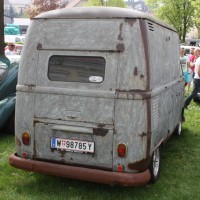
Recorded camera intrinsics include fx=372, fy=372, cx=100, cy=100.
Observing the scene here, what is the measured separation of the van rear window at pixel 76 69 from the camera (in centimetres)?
436

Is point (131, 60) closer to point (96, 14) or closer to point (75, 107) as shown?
point (96, 14)

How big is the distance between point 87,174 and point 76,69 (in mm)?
1251

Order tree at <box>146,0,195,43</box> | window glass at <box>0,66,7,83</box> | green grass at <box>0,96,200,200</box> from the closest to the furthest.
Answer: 1. green grass at <box>0,96,200,200</box>
2. window glass at <box>0,66,7,83</box>
3. tree at <box>146,0,195,43</box>

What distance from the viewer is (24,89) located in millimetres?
4625

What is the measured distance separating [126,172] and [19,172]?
5.91 feet

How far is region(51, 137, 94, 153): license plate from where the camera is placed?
4418 millimetres

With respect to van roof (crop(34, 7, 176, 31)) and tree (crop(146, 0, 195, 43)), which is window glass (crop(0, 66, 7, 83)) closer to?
van roof (crop(34, 7, 176, 31))

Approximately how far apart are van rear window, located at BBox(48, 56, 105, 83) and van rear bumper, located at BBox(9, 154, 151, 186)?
1.05m

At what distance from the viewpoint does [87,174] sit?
14.2 ft

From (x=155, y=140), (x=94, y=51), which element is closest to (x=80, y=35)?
(x=94, y=51)

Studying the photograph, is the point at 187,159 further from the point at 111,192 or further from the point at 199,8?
the point at 199,8

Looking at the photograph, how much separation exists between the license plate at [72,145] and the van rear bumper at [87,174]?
0.70 feet

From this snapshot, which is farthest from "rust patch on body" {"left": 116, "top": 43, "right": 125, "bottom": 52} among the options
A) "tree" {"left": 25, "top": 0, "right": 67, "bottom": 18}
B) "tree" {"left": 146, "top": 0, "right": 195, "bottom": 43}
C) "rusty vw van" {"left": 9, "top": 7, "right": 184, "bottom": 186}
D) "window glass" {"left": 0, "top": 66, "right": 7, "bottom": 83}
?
"tree" {"left": 25, "top": 0, "right": 67, "bottom": 18}

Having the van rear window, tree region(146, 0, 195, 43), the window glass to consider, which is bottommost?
the window glass
